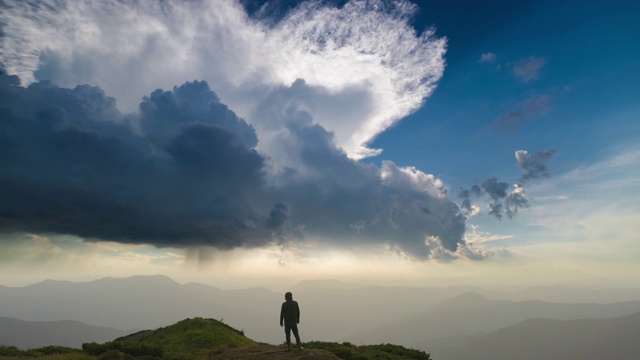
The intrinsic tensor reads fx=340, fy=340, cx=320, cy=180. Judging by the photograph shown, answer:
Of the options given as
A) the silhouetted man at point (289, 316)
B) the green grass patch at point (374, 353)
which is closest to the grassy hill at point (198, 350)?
the green grass patch at point (374, 353)

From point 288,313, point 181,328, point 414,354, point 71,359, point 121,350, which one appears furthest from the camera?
point 181,328

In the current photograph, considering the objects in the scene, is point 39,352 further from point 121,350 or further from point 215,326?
point 215,326

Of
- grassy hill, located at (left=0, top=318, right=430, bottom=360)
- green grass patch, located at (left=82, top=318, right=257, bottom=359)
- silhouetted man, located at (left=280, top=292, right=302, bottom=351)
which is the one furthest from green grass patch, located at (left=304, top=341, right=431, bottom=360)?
green grass patch, located at (left=82, top=318, right=257, bottom=359)

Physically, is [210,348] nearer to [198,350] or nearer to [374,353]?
[198,350]

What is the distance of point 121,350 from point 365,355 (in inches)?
776

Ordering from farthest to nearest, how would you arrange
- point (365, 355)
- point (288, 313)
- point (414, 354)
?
point (414, 354)
point (365, 355)
point (288, 313)

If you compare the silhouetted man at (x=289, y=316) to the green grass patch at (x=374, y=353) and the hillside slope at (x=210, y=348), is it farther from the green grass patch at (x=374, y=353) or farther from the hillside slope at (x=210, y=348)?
the green grass patch at (x=374, y=353)

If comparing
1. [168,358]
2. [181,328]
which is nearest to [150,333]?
[181,328]

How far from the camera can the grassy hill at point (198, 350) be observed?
70.1 ft

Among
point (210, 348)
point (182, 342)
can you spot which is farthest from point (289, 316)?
point (182, 342)

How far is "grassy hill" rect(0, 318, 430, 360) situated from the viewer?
70.1 ft

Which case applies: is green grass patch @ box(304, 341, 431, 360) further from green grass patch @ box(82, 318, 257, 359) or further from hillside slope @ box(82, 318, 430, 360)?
green grass patch @ box(82, 318, 257, 359)

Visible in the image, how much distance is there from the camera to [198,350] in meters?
32.1

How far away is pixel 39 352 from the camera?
2375cm
